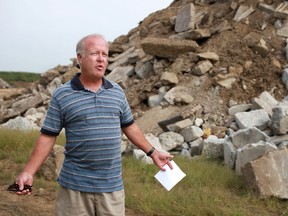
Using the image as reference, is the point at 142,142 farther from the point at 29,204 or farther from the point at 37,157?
the point at 29,204

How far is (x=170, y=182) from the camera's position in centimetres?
276

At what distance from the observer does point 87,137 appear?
2.48 m

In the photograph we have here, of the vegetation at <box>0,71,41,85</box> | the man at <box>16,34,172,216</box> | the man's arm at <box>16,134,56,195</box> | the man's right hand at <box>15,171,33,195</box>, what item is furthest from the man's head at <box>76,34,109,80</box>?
the vegetation at <box>0,71,41,85</box>

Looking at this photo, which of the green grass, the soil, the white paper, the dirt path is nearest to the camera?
the white paper

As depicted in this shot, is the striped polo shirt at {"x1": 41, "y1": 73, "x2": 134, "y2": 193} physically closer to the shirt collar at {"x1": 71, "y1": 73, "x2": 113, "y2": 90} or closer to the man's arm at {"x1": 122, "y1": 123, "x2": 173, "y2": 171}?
the shirt collar at {"x1": 71, "y1": 73, "x2": 113, "y2": 90}

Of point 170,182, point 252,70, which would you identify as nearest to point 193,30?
point 252,70

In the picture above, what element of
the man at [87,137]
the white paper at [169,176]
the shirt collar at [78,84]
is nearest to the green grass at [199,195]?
the white paper at [169,176]

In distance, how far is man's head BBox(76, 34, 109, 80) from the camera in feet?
8.19

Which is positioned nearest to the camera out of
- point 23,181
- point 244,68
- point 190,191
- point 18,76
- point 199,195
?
point 23,181

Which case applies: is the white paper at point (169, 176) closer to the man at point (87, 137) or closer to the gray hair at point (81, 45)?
the man at point (87, 137)

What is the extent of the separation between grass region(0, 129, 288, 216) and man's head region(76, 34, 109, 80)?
94.3 inches

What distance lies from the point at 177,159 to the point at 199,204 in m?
2.56

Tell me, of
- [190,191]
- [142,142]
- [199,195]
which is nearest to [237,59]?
[190,191]

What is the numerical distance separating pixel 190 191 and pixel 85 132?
296 centimetres
